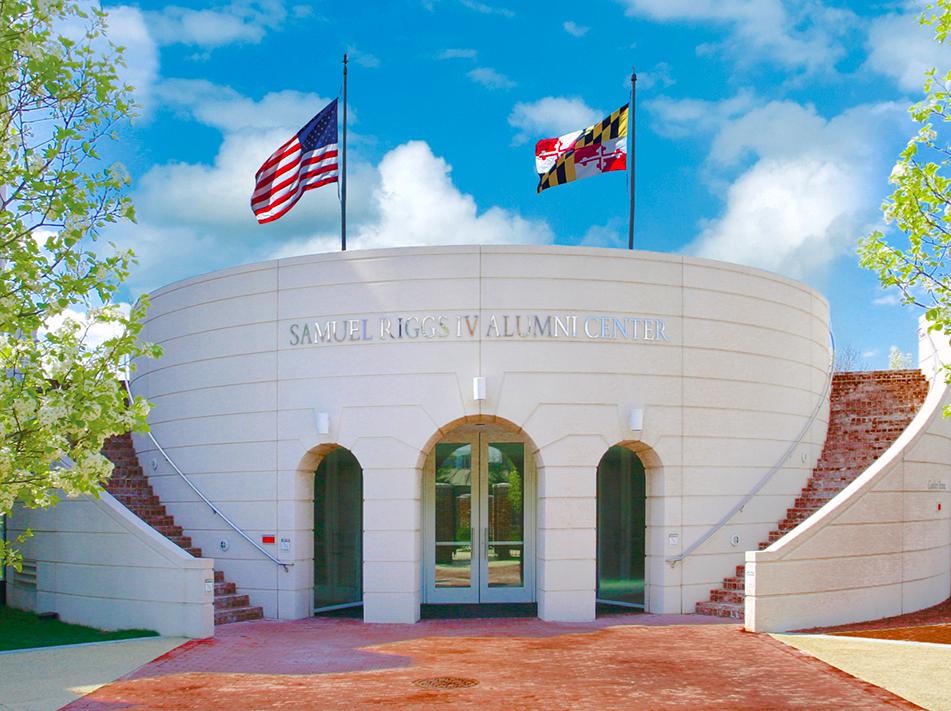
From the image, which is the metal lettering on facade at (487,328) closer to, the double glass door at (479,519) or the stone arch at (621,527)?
the stone arch at (621,527)

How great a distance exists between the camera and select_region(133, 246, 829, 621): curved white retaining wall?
1577cm

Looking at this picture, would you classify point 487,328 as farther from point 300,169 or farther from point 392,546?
point 300,169

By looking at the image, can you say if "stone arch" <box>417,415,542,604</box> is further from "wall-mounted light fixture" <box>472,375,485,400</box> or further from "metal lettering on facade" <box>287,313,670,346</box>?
"metal lettering on facade" <box>287,313,670,346</box>

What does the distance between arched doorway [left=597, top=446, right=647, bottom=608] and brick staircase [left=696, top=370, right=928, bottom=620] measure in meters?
2.21

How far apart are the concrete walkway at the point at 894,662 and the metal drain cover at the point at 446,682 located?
449 centimetres

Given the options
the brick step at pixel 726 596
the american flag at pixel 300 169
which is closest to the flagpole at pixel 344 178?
the american flag at pixel 300 169

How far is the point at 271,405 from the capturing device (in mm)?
16844

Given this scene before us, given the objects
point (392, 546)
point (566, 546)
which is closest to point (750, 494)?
point (566, 546)

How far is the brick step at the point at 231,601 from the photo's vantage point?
53.0 ft

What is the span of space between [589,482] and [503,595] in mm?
3425

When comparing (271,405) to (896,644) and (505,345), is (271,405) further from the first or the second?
(896,644)

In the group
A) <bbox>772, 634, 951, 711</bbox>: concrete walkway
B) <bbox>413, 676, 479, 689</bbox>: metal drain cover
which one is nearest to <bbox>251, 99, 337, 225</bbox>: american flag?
<bbox>413, 676, 479, 689</bbox>: metal drain cover

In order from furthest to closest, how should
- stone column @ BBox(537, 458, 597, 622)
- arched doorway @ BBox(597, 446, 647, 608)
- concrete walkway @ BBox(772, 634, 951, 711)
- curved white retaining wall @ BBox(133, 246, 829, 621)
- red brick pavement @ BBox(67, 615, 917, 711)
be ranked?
arched doorway @ BBox(597, 446, 647, 608) < curved white retaining wall @ BBox(133, 246, 829, 621) < stone column @ BBox(537, 458, 597, 622) < concrete walkway @ BBox(772, 634, 951, 711) < red brick pavement @ BBox(67, 615, 917, 711)

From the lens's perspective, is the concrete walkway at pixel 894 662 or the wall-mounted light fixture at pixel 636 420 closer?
the concrete walkway at pixel 894 662
